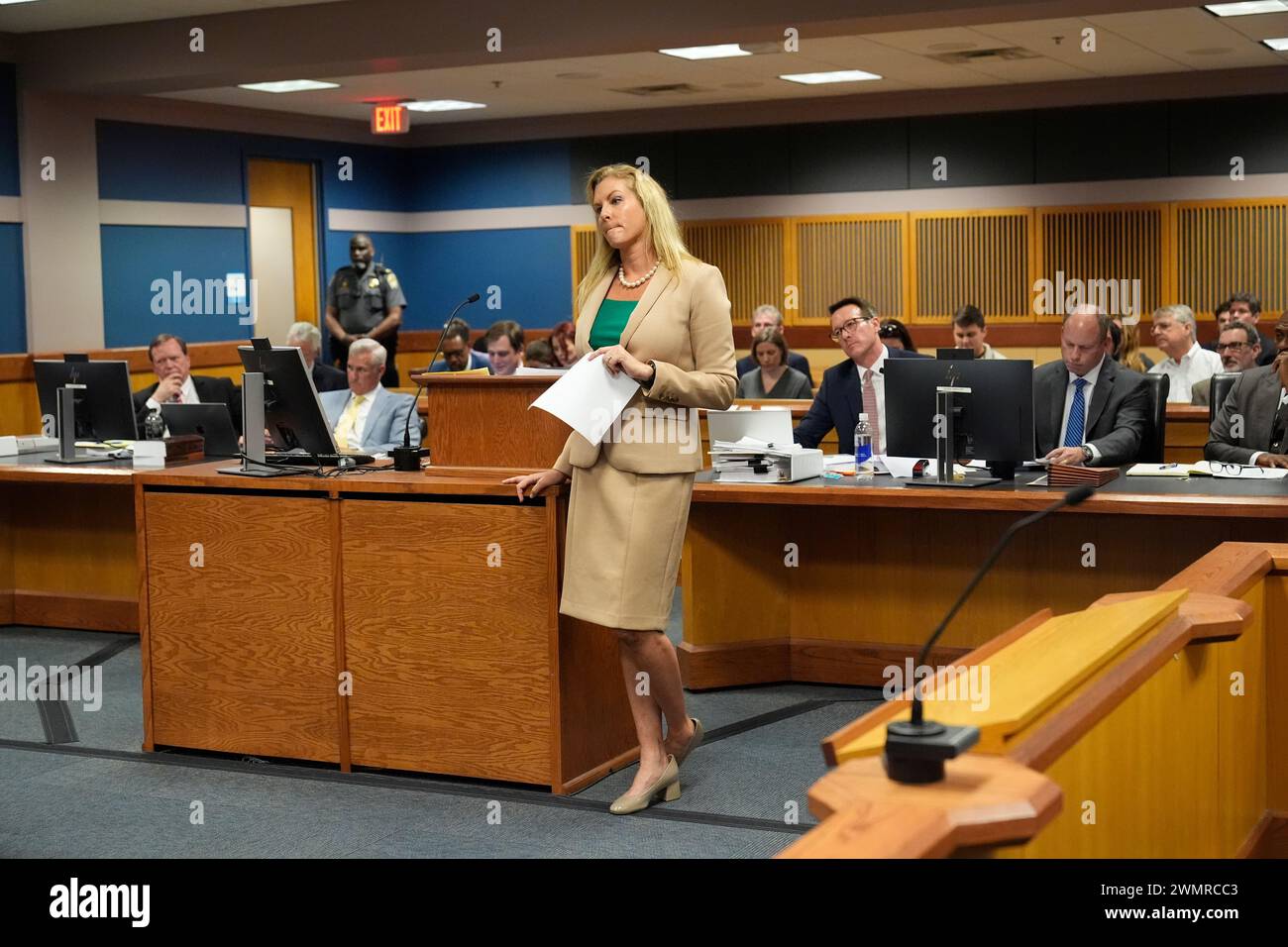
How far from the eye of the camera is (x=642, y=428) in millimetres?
3984

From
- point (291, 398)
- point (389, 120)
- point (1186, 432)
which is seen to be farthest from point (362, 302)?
point (291, 398)

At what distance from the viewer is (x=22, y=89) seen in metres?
10.4

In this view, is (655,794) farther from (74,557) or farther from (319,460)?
(74,557)

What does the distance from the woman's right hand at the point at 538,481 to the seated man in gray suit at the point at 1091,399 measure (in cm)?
219

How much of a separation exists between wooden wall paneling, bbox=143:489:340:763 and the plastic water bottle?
Result: 2.04 meters

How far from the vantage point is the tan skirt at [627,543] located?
13.1 feet

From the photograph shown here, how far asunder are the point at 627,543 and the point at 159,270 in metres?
9.01

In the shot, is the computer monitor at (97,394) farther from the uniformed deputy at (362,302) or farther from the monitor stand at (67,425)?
the uniformed deputy at (362,302)

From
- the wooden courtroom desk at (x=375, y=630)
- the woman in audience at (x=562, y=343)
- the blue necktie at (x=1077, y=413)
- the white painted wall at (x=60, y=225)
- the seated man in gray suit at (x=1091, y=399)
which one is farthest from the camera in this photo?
the white painted wall at (x=60, y=225)

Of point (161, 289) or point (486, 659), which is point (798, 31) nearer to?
point (486, 659)

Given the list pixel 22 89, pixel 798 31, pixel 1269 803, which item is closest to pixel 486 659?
pixel 1269 803

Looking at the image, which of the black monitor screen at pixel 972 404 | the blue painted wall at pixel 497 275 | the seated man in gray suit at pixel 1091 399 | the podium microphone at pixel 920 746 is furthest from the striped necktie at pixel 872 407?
the blue painted wall at pixel 497 275

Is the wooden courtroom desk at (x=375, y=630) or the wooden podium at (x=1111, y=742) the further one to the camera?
the wooden courtroom desk at (x=375, y=630)

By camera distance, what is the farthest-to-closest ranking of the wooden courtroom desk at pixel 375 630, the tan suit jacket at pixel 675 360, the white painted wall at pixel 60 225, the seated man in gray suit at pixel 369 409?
the white painted wall at pixel 60 225
the seated man in gray suit at pixel 369 409
the wooden courtroom desk at pixel 375 630
the tan suit jacket at pixel 675 360
